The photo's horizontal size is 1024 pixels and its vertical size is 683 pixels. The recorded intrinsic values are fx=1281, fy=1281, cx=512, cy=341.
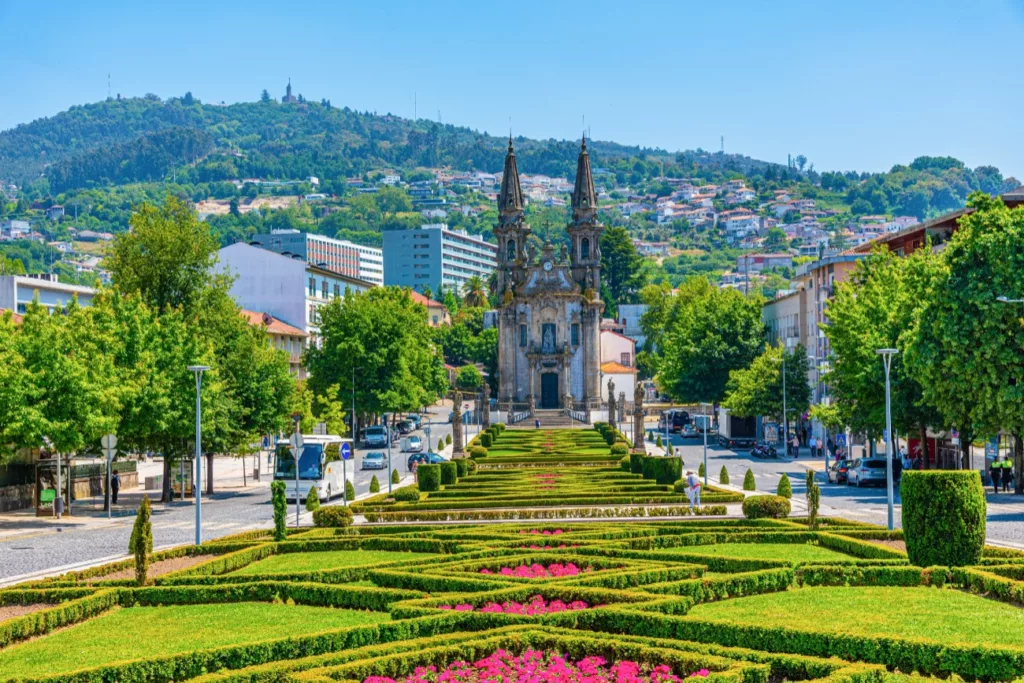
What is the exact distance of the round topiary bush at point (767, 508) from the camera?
38.8m

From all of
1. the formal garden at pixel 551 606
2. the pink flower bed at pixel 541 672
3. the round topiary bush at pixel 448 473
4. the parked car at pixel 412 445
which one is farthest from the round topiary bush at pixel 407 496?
the parked car at pixel 412 445

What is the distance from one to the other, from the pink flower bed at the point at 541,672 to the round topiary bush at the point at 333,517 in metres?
20.5

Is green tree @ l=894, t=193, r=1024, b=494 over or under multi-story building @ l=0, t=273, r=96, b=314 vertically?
under

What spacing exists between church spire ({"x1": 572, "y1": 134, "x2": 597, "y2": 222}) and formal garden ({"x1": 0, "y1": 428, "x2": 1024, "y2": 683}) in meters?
95.8

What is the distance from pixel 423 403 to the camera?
120 m

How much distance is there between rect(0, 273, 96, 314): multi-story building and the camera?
309 feet

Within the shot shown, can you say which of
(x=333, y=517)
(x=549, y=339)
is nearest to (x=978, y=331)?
(x=333, y=517)

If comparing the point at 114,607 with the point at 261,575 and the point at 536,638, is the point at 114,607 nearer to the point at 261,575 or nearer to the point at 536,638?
the point at 261,575

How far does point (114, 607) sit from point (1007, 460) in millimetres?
43317

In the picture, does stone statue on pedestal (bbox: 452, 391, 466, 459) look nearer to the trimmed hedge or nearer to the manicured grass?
the trimmed hedge

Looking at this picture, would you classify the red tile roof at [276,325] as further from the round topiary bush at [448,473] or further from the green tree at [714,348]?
the round topiary bush at [448,473]

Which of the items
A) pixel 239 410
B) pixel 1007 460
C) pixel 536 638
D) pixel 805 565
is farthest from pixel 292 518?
pixel 1007 460

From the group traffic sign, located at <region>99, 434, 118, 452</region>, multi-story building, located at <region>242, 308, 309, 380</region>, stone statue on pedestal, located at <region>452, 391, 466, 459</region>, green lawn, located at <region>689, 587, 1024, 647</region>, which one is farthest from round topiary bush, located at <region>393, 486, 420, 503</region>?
multi-story building, located at <region>242, 308, 309, 380</region>

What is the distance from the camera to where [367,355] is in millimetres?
100188
